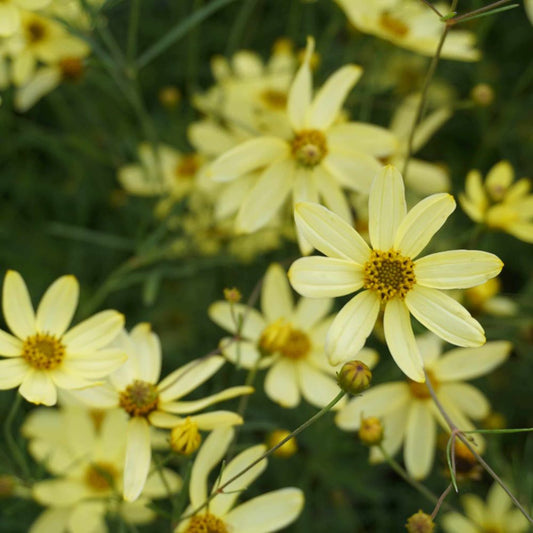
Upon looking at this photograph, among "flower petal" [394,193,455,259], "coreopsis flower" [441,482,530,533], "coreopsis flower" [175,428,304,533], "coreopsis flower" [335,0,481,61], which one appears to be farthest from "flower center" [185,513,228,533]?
"coreopsis flower" [335,0,481,61]

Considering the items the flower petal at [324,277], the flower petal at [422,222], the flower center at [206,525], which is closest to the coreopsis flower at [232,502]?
the flower center at [206,525]

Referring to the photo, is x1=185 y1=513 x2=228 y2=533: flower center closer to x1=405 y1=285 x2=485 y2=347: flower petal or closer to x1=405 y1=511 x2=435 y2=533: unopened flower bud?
x1=405 y1=511 x2=435 y2=533: unopened flower bud

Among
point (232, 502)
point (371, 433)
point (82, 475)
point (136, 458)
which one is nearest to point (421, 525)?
point (371, 433)

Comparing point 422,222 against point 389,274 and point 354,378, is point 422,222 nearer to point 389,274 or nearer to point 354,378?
point 389,274

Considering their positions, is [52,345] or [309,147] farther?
[309,147]

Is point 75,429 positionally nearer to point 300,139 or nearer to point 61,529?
point 61,529

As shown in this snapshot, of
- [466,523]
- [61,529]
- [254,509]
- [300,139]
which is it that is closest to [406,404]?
[466,523]

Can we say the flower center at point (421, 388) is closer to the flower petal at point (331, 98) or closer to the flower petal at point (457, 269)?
the flower petal at point (457, 269)
